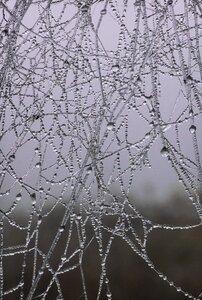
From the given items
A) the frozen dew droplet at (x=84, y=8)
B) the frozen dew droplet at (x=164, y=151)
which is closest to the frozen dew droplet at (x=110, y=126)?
the frozen dew droplet at (x=164, y=151)

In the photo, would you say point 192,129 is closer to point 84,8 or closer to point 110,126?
point 110,126

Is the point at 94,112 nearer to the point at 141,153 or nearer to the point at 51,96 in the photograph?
the point at 51,96

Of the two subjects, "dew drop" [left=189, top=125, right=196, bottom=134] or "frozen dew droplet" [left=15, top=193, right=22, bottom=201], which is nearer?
"dew drop" [left=189, top=125, right=196, bottom=134]

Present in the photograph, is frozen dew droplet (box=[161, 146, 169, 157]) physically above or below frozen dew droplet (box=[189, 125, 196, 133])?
below

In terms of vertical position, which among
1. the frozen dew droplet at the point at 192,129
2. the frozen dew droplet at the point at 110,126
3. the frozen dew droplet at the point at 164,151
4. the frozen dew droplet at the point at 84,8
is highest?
the frozen dew droplet at the point at 84,8

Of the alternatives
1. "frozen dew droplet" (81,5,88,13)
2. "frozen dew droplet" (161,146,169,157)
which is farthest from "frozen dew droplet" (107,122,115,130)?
"frozen dew droplet" (81,5,88,13)

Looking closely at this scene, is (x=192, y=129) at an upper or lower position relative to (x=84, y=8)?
lower

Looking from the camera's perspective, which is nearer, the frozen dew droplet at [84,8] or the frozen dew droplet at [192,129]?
the frozen dew droplet at [192,129]

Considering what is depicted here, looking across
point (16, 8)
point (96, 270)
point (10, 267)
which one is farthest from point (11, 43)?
point (96, 270)

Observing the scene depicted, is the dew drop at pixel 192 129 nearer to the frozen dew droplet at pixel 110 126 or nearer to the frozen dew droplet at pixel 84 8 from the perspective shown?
the frozen dew droplet at pixel 110 126

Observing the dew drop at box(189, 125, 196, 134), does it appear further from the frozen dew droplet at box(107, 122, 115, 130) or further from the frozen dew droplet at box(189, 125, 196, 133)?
the frozen dew droplet at box(107, 122, 115, 130)

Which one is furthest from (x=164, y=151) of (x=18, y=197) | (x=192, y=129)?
(x=18, y=197)
